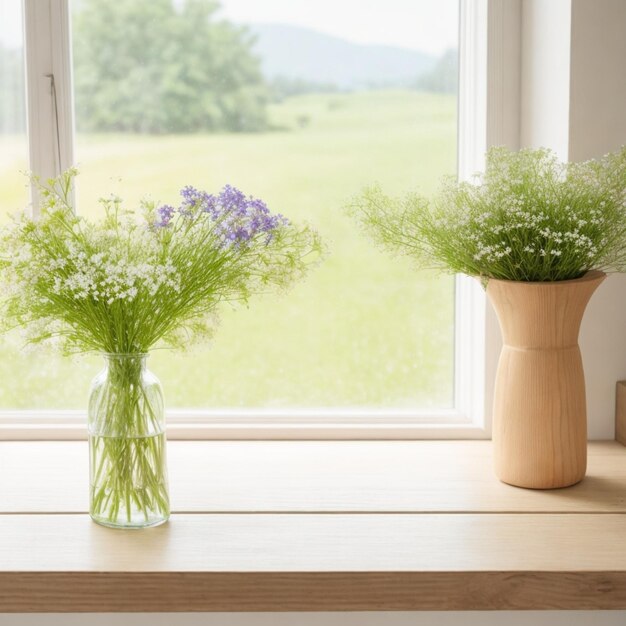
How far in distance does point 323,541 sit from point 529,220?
590 millimetres

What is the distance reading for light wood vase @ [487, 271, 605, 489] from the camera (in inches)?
59.7

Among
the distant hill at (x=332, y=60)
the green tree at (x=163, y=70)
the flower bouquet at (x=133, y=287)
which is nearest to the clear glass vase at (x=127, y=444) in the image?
the flower bouquet at (x=133, y=287)

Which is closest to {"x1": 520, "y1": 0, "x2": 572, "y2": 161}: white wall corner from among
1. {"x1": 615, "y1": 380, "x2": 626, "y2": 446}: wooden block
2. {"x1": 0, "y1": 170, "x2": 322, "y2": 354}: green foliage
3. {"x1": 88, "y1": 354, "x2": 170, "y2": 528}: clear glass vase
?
{"x1": 615, "y1": 380, "x2": 626, "y2": 446}: wooden block

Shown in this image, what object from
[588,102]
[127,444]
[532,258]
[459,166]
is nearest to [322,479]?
[127,444]

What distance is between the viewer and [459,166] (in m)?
1.98

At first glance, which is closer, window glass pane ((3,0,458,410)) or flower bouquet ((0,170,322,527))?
flower bouquet ((0,170,322,527))

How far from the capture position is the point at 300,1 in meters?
1.95

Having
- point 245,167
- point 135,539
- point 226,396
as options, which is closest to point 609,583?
point 135,539

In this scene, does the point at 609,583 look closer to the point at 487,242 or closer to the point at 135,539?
the point at 487,242

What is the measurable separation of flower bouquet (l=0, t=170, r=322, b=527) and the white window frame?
0.49 meters

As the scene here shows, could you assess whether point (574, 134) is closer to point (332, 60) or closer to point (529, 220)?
point (529, 220)

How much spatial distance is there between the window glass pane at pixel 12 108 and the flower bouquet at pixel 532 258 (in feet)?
2.55

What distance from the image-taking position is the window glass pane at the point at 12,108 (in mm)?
1902

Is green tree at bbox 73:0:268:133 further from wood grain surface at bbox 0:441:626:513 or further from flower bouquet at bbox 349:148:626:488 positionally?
wood grain surface at bbox 0:441:626:513
